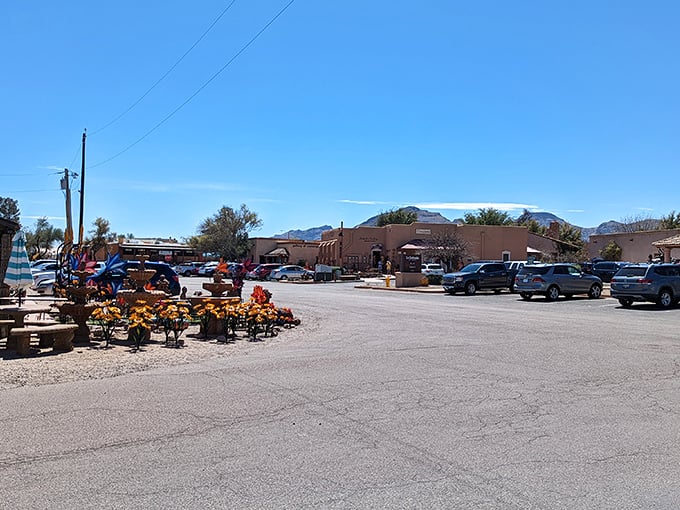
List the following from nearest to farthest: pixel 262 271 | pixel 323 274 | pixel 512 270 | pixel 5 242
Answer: pixel 5 242 < pixel 512 270 < pixel 323 274 < pixel 262 271

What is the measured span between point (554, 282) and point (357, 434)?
2553 centimetres

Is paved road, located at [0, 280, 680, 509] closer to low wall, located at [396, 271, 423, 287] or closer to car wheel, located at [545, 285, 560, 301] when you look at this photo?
car wheel, located at [545, 285, 560, 301]

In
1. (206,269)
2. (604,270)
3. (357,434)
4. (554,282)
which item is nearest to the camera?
(357,434)

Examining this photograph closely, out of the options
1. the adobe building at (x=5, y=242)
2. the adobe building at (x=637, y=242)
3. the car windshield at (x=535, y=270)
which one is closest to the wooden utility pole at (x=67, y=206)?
the adobe building at (x=5, y=242)

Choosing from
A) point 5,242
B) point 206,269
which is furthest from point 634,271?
point 206,269

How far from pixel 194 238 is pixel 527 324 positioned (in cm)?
8543

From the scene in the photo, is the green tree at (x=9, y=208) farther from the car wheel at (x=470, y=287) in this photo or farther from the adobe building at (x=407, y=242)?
the car wheel at (x=470, y=287)

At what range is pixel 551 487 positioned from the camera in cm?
527

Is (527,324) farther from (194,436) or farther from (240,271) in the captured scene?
(194,436)

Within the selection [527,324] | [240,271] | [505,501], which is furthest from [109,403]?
[527,324]

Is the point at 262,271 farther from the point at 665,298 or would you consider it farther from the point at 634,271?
the point at 665,298

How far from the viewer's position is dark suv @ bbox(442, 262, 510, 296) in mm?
36147

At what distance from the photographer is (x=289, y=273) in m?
59.3

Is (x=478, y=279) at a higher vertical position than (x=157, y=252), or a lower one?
lower
